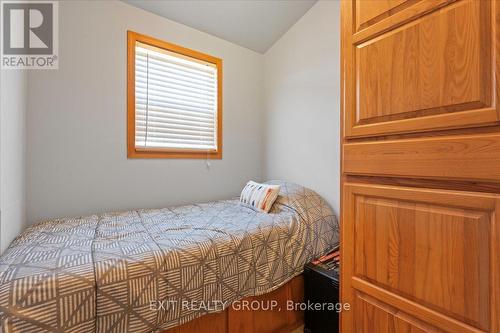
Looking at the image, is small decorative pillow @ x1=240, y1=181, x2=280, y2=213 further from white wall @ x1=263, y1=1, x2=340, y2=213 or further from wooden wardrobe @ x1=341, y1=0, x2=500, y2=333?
wooden wardrobe @ x1=341, y1=0, x2=500, y2=333

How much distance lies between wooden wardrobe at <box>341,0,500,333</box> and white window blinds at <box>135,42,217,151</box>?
5.57ft

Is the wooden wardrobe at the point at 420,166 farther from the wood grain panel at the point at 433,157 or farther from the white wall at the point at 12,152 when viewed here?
the white wall at the point at 12,152

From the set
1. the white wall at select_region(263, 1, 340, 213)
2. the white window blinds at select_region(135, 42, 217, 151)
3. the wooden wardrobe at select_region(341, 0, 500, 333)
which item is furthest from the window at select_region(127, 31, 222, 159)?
the wooden wardrobe at select_region(341, 0, 500, 333)

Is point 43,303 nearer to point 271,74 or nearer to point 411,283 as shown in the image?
Result: point 411,283

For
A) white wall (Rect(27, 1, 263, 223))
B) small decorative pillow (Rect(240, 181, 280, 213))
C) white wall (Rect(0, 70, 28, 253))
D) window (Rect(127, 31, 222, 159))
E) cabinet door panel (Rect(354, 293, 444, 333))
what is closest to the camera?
cabinet door panel (Rect(354, 293, 444, 333))

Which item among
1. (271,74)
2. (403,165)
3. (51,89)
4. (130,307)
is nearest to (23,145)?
(51,89)

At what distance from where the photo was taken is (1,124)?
1151 mm

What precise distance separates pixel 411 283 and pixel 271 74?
98.7 inches

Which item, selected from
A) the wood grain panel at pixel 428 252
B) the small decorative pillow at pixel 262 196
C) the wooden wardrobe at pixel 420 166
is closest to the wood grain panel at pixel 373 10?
the wooden wardrobe at pixel 420 166

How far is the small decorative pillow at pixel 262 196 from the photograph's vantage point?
1955mm

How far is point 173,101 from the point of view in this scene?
7.60ft

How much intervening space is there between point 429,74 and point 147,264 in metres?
1.29

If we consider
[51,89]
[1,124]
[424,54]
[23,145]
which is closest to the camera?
[424,54]

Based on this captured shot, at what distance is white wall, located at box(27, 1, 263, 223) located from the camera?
174cm
